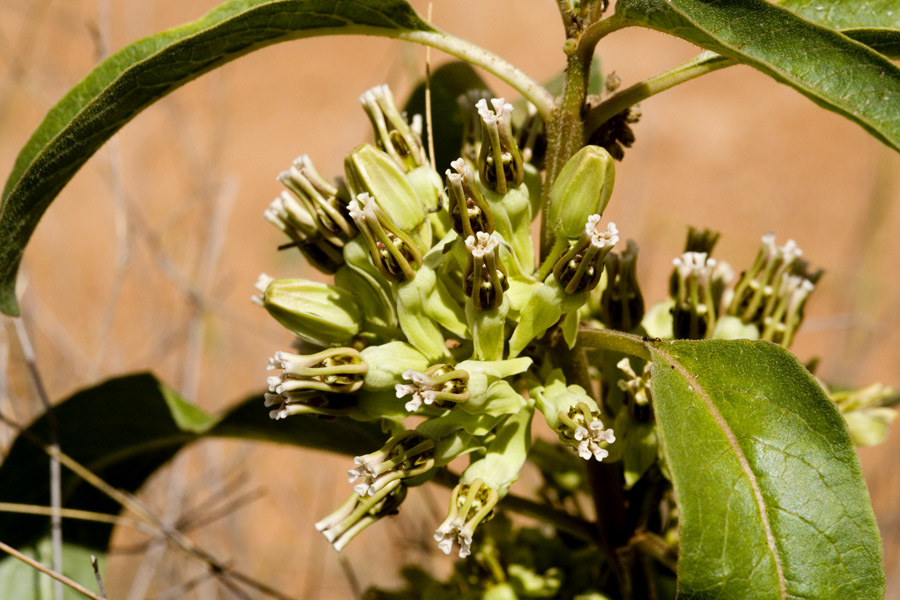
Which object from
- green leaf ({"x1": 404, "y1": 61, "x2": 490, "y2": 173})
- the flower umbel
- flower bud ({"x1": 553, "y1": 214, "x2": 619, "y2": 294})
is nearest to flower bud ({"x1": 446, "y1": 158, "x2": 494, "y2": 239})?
flower bud ({"x1": 553, "y1": 214, "x2": 619, "y2": 294})

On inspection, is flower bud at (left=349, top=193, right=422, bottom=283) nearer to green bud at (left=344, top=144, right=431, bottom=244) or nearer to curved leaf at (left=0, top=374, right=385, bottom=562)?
green bud at (left=344, top=144, right=431, bottom=244)

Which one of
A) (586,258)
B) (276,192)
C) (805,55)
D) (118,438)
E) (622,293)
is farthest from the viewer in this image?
(276,192)

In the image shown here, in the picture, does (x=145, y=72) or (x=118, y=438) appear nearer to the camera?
(x=145, y=72)

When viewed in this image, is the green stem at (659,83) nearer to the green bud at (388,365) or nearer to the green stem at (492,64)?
the green stem at (492,64)

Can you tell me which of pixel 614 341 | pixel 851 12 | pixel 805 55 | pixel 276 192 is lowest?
pixel 614 341

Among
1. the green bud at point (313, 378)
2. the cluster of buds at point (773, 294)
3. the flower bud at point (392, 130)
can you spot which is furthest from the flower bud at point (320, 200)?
the cluster of buds at point (773, 294)

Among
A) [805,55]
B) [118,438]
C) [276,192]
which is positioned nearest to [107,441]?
[118,438]

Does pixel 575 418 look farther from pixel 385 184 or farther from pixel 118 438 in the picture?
pixel 118 438
